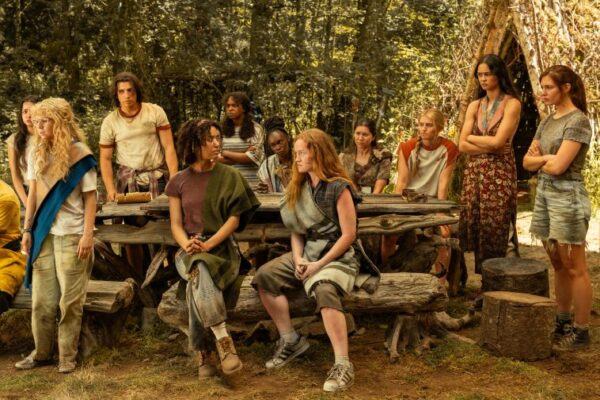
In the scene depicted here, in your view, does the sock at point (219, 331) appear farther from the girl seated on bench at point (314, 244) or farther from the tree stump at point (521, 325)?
the tree stump at point (521, 325)

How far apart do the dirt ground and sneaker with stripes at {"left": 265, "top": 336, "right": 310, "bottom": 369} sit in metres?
0.05

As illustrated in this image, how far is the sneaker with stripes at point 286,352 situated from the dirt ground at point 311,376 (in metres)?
0.05

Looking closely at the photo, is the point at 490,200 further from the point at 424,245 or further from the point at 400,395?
the point at 400,395

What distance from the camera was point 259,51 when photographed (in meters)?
11.0

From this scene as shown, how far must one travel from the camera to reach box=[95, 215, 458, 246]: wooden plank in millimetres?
5473

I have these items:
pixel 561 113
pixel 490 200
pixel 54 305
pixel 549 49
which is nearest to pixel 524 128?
pixel 549 49

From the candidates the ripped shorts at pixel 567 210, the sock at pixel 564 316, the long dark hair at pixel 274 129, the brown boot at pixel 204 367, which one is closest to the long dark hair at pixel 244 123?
the long dark hair at pixel 274 129

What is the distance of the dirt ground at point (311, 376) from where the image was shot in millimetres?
4254

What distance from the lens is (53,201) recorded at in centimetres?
461

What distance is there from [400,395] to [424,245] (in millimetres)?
1856

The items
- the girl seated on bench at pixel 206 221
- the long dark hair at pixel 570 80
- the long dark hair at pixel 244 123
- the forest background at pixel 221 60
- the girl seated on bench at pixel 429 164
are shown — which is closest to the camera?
the girl seated on bench at pixel 206 221

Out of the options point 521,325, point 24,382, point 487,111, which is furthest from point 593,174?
point 24,382

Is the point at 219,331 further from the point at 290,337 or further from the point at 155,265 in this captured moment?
the point at 155,265

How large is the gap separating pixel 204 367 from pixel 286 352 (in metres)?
0.54
